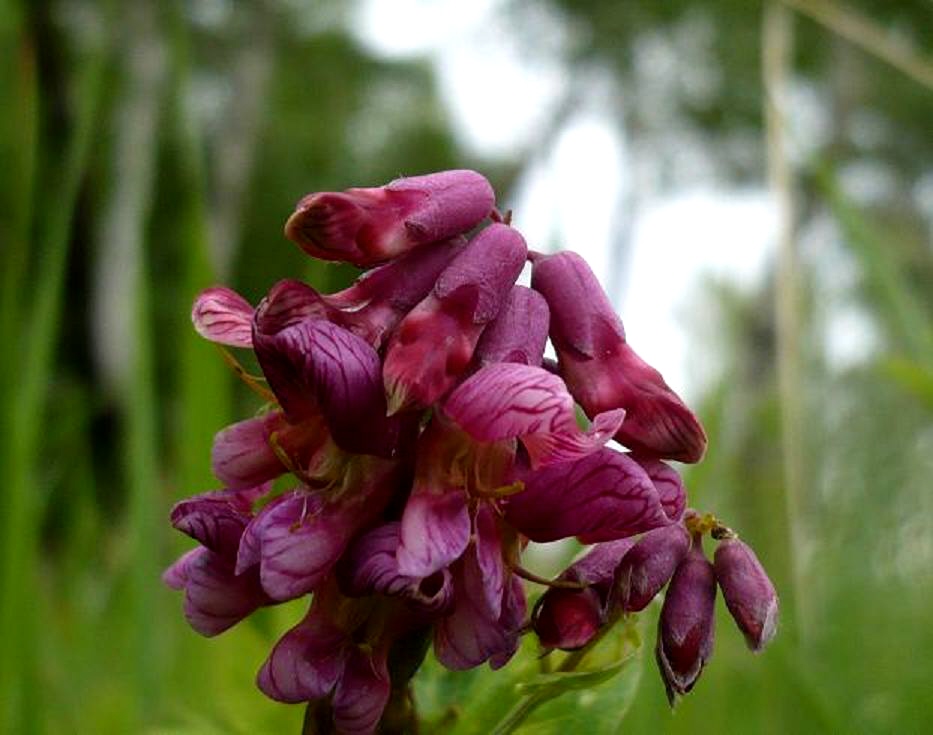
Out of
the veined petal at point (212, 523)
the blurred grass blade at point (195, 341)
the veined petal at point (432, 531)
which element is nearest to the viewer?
the veined petal at point (432, 531)

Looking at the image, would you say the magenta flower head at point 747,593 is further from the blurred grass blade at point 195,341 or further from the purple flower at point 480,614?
the blurred grass blade at point 195,341

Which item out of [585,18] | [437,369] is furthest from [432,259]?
[585,18]

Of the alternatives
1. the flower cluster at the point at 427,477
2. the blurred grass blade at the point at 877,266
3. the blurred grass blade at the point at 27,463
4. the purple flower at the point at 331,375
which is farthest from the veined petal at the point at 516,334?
the blurred grass blade at the point at 877,266

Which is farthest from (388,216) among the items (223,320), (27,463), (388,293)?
(27,463)

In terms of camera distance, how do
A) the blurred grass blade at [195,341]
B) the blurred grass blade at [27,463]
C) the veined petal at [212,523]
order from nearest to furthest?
1. the veined petal at [212,523]
2. the blurred grass blade at [27,463]
3. the blurred grass blade at [195,341]

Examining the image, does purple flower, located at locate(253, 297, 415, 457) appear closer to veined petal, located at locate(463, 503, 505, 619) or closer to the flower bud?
veined petal, located at locate(463, 503, 505, 619)

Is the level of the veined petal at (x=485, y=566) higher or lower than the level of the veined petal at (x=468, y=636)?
higher

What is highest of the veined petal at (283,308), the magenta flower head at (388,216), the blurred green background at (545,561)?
the magenta flower head at (388,216)
